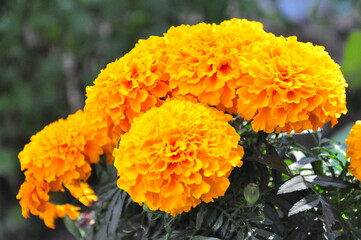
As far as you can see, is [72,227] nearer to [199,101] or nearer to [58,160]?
[58,160]

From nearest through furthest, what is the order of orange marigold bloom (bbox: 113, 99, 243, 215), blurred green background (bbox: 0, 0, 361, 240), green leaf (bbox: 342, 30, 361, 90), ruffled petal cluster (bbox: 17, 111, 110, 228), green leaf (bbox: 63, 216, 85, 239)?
orange marigold bloom (bbox: 113, 99, 243, 215) → ruffled petal cluster (bbox: 17, 111, 110, 228) → green leaf (bbox: 63, 216, 85, 239) → blurred green background (bbox: 0, 0, 361, 240) → green leaf (bbox: 342, 30, 361, 90)

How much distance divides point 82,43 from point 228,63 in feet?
5.75

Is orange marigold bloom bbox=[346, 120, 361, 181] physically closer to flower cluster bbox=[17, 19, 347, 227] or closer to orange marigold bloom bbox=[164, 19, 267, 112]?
flower cluster bbox=[17, 19, 347, 227]

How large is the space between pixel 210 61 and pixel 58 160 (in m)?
0.27

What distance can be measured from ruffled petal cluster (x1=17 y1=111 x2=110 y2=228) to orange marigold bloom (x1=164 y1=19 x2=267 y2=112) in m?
0.17

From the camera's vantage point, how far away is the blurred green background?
2070 mm

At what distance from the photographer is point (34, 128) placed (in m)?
2.18

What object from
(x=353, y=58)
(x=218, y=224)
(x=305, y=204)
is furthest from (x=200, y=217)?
(x=353, y=58)

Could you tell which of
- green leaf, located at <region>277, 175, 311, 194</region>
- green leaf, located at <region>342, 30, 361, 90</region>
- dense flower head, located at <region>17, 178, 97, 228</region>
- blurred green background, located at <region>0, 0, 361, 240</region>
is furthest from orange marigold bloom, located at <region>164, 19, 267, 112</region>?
green leaf, located at <region>342, 30, 361, 90</region>

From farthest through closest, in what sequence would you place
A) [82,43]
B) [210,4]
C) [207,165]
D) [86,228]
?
[82,43]
[210,4]
[86,228]
[207,165]

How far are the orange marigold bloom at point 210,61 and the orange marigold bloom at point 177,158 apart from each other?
0.10ft

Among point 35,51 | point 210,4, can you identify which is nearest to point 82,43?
point 35,51

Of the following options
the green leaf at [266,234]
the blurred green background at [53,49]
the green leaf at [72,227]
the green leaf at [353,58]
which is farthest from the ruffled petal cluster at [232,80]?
the green leaf at [353,58]

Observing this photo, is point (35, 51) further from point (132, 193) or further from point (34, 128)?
point (132, 193)
